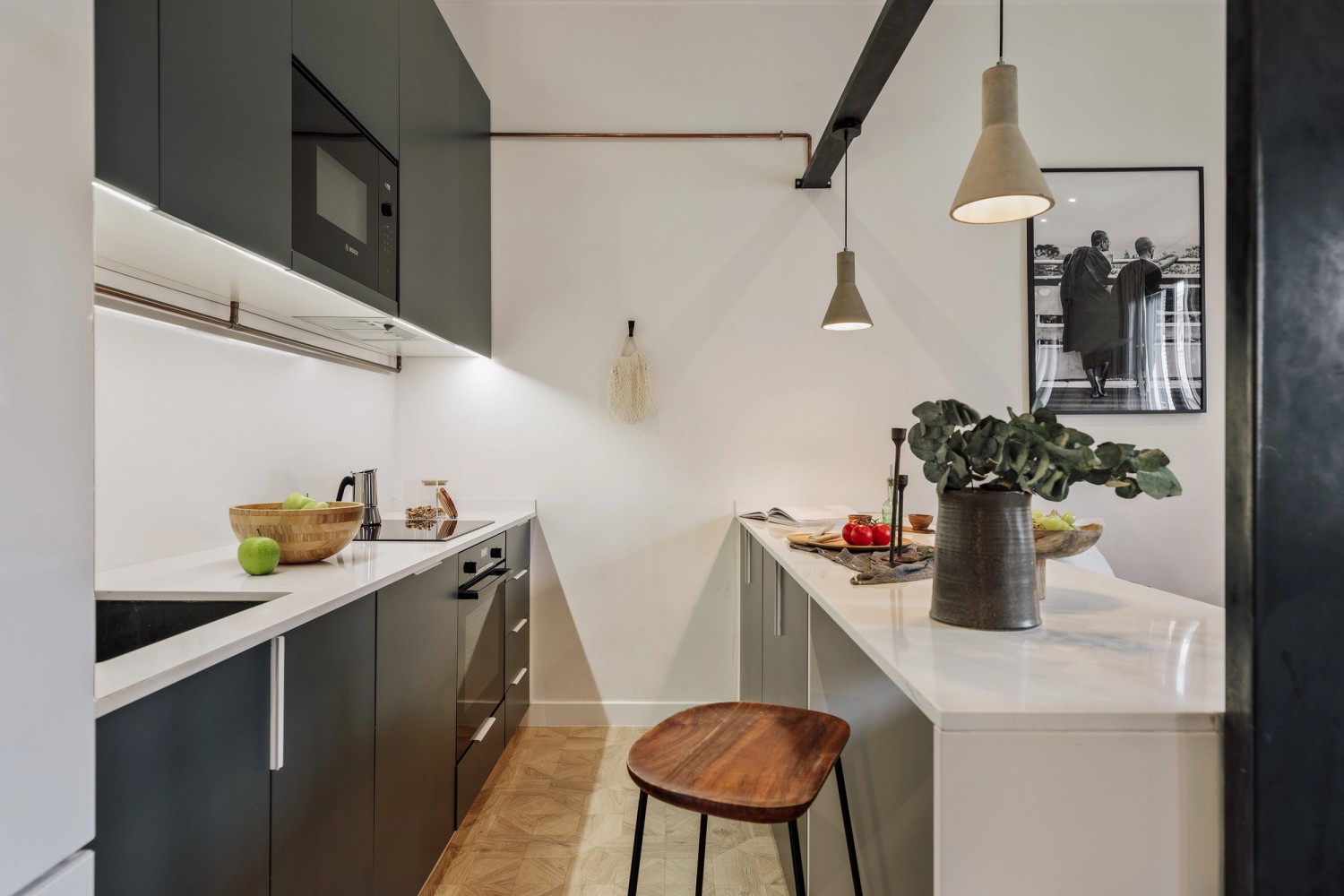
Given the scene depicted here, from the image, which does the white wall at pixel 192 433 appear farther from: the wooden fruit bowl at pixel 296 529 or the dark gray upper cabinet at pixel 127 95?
the dark gray upper cabinet at pixel 127 95

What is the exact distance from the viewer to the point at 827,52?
2.97 meters

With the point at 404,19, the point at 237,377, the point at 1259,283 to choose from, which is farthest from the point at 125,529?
the point at 1259,283

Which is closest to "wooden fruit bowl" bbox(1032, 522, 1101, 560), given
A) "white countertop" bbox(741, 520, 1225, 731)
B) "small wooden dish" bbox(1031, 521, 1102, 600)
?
"small wooden dish" bbox(1031, 521, 1102, 600)

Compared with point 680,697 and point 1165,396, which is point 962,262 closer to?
Result: point 1165,396

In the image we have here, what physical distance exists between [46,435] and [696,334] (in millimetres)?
2516

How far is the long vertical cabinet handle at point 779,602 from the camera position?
1.85 meters

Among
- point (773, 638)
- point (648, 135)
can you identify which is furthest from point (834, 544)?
point (648, 135)

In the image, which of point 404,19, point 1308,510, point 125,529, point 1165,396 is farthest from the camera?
point 1165,396

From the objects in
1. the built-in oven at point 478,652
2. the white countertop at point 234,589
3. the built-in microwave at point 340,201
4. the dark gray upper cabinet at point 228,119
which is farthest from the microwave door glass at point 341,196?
the built-in oven at point 478,652

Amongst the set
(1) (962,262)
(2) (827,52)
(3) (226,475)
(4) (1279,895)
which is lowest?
(4) (1279,895)

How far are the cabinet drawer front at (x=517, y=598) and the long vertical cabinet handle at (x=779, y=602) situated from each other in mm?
1040

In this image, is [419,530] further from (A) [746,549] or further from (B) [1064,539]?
(B) [1064,539]

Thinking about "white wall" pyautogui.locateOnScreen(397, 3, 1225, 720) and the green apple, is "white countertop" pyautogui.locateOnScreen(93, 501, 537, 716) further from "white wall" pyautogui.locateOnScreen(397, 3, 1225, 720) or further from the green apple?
"white wall" pyautogui.locateOnScreen(397, 3, 1225, 720)

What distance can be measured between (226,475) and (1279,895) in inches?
85.1
